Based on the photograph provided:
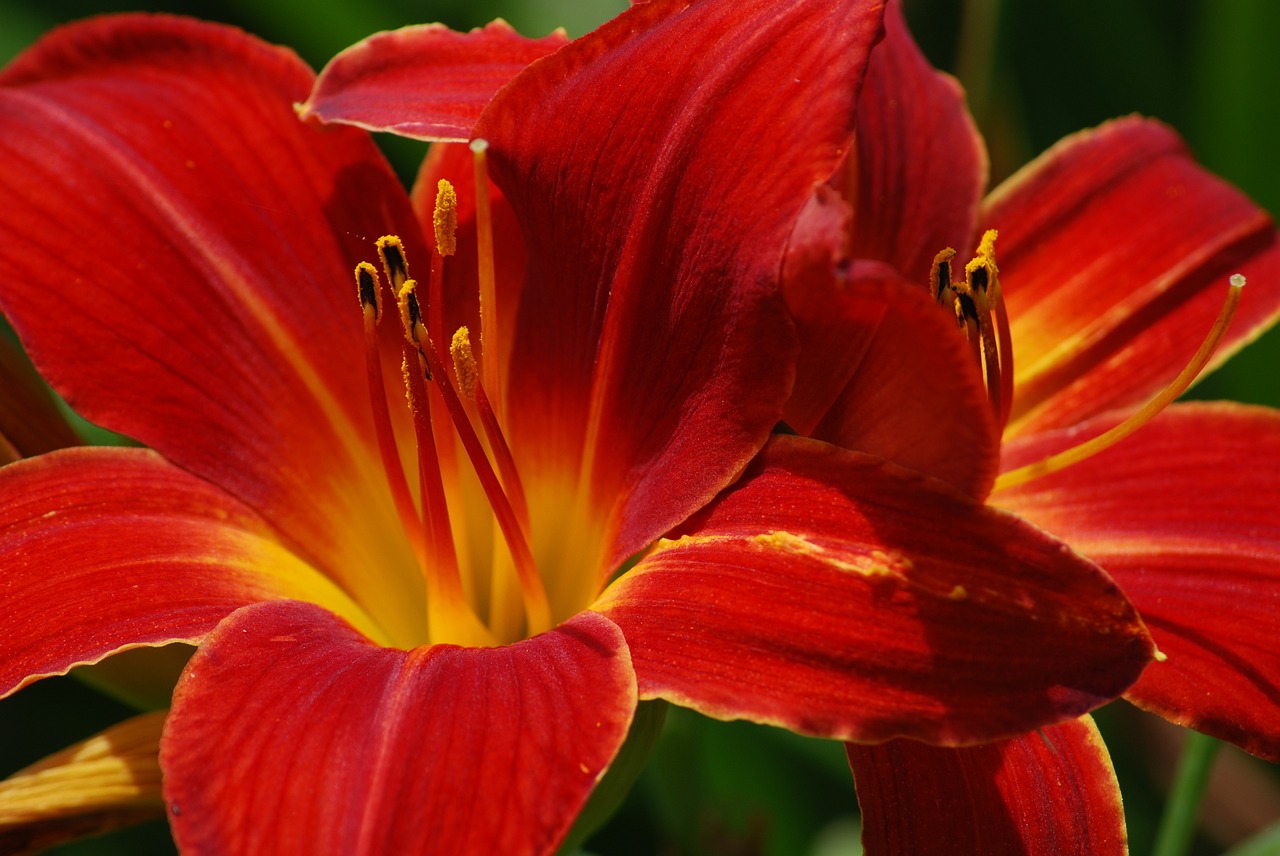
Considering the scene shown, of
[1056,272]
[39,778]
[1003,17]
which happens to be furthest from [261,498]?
[1003,17]

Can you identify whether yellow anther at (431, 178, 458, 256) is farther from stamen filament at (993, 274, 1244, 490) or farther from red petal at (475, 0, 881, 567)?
stamen filament at (993, 274, 1244, 490)

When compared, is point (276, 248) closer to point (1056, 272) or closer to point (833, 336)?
point (833, 336)

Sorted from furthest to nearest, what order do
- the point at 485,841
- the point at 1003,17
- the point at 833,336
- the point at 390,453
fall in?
1. the point at 1003,17
2. the point at 390,453
3. the point at 833,336
4. the point at 485,841

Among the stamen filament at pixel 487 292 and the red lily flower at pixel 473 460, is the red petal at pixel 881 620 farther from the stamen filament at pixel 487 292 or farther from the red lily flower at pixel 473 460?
the stamen filament at pixel 487 292

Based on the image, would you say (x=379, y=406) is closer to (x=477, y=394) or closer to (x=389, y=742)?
(x=477, y=394)

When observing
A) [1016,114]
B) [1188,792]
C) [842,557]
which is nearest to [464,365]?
[842,557]

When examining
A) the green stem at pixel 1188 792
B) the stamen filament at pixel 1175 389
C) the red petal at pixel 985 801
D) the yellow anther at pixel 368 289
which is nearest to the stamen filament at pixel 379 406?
the yellow anther at pixel 368 289
